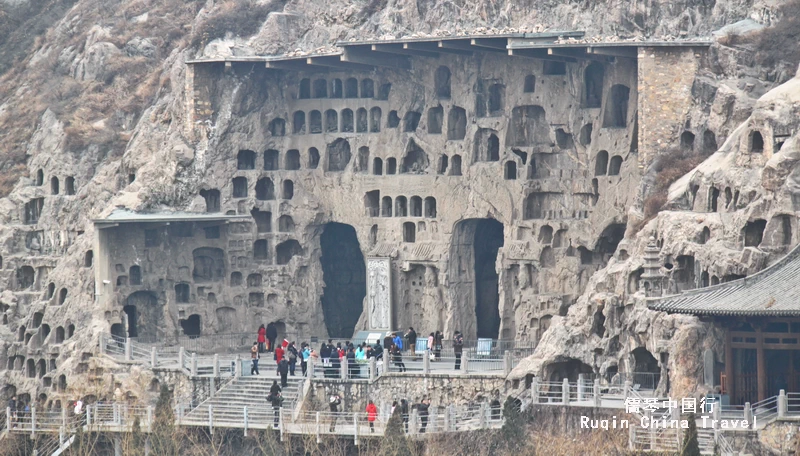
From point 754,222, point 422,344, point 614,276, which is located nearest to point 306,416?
point 422,344

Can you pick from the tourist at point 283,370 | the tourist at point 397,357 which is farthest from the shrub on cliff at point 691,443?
the tourist at point 283,370

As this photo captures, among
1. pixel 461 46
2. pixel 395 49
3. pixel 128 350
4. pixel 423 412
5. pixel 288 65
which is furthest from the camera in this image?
pixel 288 65

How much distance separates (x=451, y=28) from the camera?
8031 cm

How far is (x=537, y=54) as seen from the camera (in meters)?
75.3

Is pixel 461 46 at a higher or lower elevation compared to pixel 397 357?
higher

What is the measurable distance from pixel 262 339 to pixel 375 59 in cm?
1130

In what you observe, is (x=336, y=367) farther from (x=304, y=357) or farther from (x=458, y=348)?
(x=458, y=348)

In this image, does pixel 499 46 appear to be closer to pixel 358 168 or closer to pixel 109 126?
pixel 358 168

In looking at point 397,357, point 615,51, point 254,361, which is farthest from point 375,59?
point 254,361

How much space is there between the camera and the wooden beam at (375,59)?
7904 centimetres

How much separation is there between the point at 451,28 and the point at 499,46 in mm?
4546

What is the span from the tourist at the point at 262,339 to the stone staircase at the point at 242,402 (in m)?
5.67

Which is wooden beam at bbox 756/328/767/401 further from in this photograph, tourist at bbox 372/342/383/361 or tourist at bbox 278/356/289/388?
tourist at bbox 278/356/289/388

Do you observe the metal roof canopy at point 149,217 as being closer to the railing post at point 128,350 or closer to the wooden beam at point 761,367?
the railing post at point 128,350
